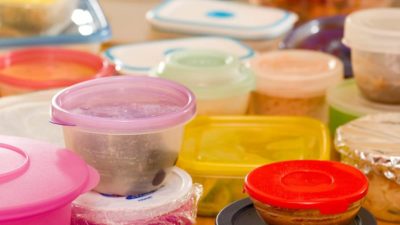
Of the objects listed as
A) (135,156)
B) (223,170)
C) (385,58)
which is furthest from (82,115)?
(385,58)

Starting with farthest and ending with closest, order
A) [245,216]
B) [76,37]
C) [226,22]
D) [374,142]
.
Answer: [226,22], [76,37], [374,142], [245,216]

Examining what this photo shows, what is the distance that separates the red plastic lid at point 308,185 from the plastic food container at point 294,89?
35 centimetres

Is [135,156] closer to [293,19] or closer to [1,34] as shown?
[1,34]

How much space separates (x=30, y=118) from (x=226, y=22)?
1.87 feet

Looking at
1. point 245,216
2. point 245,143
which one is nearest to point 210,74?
point 245,143

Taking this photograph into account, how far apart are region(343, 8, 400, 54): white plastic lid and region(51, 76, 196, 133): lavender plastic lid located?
0.32m

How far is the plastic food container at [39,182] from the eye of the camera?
72 cm

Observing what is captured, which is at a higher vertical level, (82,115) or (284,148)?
(82,115)

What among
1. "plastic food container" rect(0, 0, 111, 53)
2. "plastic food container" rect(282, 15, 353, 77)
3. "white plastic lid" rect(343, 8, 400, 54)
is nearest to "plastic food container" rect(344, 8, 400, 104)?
"white plastic lid" rect(343, 8, 400, 54)

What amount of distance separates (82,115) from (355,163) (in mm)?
327

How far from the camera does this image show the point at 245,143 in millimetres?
1067

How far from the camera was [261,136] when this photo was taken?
3.57ft

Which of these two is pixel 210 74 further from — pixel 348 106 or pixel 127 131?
pixel 127 131

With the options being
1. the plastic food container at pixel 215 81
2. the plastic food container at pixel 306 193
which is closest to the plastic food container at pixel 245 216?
the plastic food container at pixel 306 193
